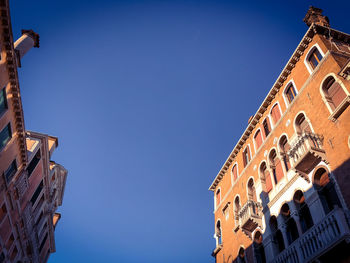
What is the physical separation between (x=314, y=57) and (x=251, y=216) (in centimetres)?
1025

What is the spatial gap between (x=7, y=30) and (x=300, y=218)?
19.3 meters

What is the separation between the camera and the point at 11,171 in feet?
64.4

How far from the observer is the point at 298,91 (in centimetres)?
1705

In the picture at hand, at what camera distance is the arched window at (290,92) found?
17.9 m

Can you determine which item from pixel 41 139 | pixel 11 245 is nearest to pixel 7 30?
pixel 41 139

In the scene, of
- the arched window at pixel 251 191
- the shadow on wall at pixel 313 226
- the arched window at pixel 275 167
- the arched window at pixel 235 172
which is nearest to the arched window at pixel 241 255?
the shadow on wall at pixel 313 226

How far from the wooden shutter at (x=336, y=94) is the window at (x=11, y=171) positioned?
2030 centimetres

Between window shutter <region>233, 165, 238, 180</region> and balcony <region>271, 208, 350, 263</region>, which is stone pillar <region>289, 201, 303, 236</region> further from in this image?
window shutter <region>233, 165, 238, 180</region>

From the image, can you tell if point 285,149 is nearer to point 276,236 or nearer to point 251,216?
point 251,216

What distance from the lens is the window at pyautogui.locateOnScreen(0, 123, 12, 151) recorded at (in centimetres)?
1761

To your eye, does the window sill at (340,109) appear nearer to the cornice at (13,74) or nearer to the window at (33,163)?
the cornice at (13,74)

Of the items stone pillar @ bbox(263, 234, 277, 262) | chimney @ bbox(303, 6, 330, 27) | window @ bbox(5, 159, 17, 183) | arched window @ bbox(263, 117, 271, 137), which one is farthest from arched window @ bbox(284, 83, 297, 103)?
window @ bbox(5, 159, 17, 183)

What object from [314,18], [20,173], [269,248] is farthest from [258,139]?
[20,173]

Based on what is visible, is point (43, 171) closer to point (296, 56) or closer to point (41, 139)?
point (41, 139)
